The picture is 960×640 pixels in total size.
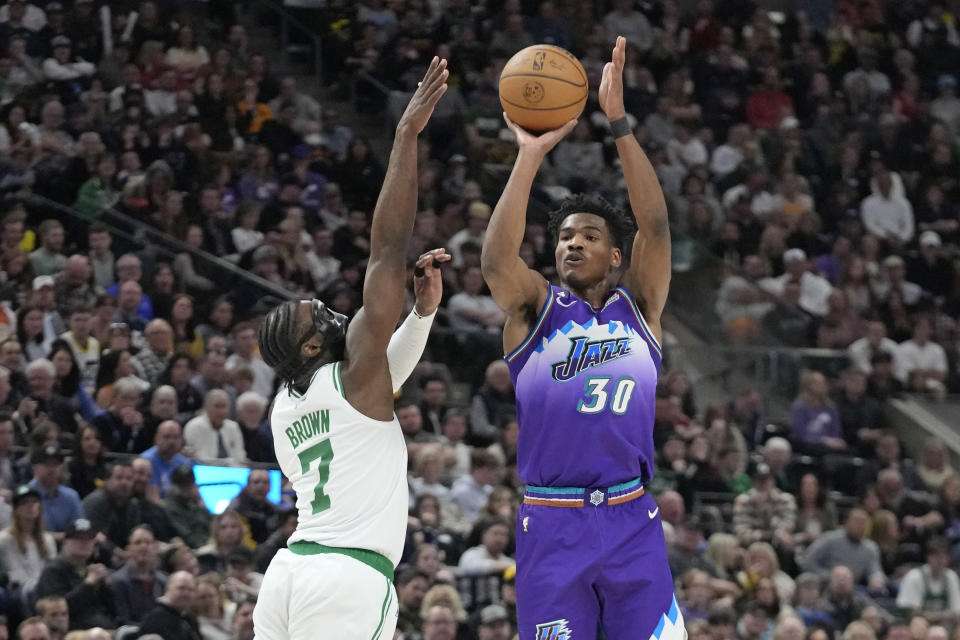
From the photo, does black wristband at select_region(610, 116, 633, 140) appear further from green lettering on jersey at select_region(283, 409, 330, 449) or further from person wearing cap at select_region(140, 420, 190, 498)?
person wearing cap at select_region(140, 420, 190, 498)

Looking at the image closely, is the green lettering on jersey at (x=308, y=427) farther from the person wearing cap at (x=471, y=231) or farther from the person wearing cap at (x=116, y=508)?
the person wearing cap at (x=471, y=231)

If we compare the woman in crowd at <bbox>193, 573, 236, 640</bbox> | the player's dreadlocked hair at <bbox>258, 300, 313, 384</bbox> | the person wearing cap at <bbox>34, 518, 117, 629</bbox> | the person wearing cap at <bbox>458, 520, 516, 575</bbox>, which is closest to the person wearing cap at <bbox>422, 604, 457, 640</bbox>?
the person wearing cap at <bbox>458, 520, 516, 575</bbox>

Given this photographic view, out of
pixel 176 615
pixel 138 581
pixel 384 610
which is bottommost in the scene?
pixel 138 581

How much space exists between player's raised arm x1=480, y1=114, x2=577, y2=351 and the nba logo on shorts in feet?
3.75

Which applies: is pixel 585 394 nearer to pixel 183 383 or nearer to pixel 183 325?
pixel 183 383

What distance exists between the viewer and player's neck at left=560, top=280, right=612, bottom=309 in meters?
6.78

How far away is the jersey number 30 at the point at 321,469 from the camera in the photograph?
235 inches

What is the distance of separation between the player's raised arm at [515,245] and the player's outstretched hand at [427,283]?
0.94 ft

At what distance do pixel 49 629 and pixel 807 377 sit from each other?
25.7 feet

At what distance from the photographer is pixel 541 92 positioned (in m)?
6.67

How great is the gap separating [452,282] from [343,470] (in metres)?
8.58

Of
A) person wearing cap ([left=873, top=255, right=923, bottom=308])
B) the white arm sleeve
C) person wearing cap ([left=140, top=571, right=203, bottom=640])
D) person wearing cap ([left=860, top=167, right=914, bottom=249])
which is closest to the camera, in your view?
the white arm sleeve

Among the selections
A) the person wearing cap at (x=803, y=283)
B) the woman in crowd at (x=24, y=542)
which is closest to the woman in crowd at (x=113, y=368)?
the woman in crowd at (x=24, y=542)

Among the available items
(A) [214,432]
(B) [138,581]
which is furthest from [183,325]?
(B) [138,581]
